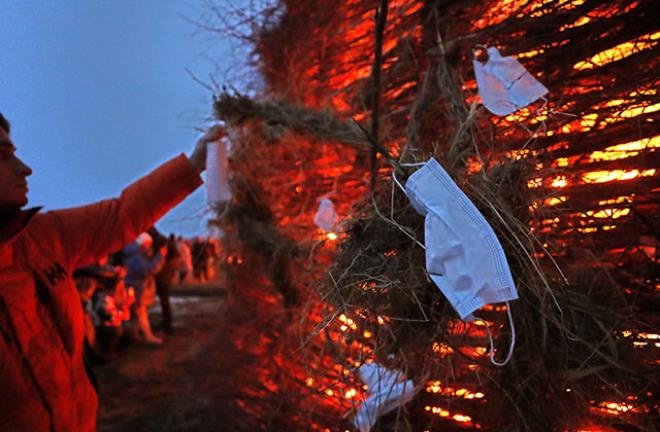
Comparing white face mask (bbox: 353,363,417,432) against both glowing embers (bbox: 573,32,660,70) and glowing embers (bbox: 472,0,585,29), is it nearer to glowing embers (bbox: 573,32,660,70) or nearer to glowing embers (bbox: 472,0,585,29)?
glowing embers (bbox: 573,32,660,70)

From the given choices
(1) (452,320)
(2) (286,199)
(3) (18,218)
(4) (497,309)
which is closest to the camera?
(1) (452,320)

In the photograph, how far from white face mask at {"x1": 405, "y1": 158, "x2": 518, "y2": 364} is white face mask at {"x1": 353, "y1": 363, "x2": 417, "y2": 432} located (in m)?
0.58

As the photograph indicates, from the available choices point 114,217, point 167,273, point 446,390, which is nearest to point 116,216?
point 114,217

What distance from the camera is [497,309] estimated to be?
1231 mm

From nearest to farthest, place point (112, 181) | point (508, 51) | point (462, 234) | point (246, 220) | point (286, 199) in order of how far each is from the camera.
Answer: point (462, 234)
point (508, 51)
point (246, 220)
point (286, 199)
point (112, 181)

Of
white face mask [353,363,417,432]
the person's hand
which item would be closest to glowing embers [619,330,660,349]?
white face mask [353,363,417,432]

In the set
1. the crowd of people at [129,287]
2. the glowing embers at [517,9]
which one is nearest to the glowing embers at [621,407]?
the glowing embers at [517,9]

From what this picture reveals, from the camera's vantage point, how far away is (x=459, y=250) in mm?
850

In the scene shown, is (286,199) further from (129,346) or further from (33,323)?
(129,346)

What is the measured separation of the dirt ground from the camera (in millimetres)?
2961

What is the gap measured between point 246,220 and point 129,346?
368cm

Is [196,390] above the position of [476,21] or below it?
below

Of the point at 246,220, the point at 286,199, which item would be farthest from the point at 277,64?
the point at 246,220

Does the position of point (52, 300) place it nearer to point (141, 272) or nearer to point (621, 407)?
point (621, 407)
